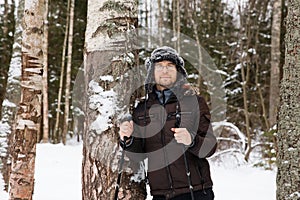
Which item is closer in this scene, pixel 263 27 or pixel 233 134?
pixel 233 134

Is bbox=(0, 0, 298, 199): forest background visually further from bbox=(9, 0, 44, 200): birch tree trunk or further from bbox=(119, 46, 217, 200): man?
bbox=(119, 46, 217, 200): man

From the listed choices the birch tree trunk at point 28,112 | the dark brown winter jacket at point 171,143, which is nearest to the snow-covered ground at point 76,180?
the birch tree trunk at point 28,112

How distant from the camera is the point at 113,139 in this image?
2352 mm

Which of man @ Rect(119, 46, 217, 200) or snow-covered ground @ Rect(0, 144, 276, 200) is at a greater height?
man @ Rect(119, 46, 217, 200)

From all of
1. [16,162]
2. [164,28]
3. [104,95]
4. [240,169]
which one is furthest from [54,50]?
[104,95]

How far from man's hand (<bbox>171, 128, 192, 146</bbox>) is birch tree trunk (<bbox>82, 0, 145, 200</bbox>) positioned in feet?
1.30

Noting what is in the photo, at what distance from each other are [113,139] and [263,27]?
37.2 feet

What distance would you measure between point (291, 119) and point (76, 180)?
14.7 ft

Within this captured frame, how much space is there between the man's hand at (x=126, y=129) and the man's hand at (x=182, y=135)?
0.26 metres

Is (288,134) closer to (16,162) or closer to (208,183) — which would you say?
(208,183)

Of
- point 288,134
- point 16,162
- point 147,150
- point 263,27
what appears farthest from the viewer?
point 263,27

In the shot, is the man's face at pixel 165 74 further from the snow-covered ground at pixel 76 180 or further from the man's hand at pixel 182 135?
the snow-covered ground at pixel 76 180

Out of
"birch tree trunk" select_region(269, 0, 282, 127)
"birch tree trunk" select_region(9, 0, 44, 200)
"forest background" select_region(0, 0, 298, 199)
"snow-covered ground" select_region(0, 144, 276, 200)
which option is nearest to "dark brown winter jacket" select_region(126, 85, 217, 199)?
"birch tree trunk" select_region(9, 0, 44, 200)

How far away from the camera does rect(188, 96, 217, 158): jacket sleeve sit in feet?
7.52
